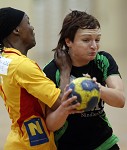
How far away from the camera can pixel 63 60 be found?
2.31 m

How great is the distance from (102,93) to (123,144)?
10.0ft

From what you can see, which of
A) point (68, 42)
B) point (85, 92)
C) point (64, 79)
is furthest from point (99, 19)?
point (85, 92)

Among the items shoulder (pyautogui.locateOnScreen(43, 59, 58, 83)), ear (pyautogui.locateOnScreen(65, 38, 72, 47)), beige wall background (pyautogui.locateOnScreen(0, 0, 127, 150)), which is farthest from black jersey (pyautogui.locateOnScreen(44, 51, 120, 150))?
beige wall background (pyautogui.locateOnScreen(0, 0, 127, 150))

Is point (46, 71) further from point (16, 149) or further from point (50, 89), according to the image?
point (16, 149)

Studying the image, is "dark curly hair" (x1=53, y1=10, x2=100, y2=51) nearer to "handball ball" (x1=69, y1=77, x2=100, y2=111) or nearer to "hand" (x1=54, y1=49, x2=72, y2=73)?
"hand" (x1=54, y1=49, x2=72, y2=73)

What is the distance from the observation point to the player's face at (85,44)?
2201 millimetres

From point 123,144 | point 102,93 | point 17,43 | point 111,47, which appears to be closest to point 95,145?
point 102,93

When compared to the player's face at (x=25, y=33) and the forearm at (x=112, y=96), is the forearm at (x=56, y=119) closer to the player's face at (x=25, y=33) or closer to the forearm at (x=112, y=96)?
the forearm at (x=112, y=96)

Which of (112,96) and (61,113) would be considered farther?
(112,96)

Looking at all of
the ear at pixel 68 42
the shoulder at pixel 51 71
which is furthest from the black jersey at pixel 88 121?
the ear at pixel 68 42

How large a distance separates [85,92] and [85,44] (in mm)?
392

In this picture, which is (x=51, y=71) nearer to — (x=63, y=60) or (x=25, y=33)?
(x=63, y=60)

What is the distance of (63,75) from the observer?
2.24m

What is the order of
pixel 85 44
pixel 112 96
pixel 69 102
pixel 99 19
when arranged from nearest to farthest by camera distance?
pixel 69 102 < pixel 112 96 < pixel 85 44 < pixel 99 19
